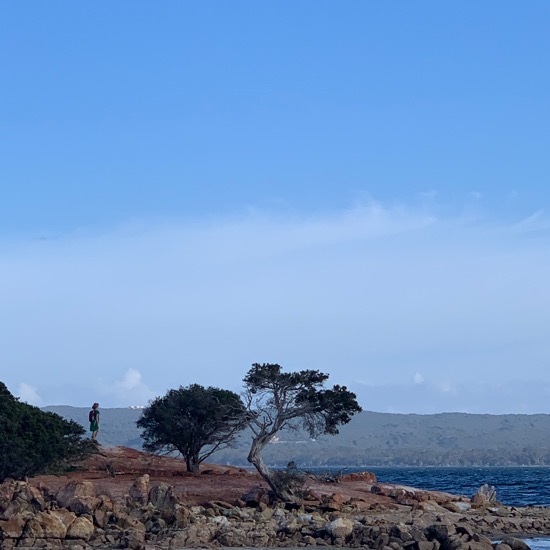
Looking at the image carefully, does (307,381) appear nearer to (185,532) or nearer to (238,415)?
(238,415)

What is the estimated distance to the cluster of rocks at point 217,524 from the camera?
28562mm

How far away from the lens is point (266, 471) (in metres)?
37.1

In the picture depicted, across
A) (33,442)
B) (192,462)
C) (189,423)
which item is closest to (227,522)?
(33,442)

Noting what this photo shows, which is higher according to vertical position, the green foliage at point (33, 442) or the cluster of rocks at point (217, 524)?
the green foliage at point (33, 442)

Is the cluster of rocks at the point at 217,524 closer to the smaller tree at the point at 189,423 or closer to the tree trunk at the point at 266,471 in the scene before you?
the tree trunk at the point at 266,471

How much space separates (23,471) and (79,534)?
9203mm

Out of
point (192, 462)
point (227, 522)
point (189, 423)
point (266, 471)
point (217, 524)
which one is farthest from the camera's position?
point (192, 462)

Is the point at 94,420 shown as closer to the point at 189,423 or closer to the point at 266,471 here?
the point at 189,423

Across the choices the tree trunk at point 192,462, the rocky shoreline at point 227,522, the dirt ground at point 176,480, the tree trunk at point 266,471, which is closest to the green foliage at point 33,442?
the dirt ground at point 176,480

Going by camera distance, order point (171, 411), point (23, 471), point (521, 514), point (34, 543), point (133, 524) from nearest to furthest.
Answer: point (34, 543) < point (133, 524) < point (23, 471) < point (521, 514) < point (171, 411)

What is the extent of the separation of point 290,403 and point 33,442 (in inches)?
385

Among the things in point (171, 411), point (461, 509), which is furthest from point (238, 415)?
point (461, 509)

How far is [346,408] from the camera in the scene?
129 feet

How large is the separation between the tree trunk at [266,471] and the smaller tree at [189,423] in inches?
180
